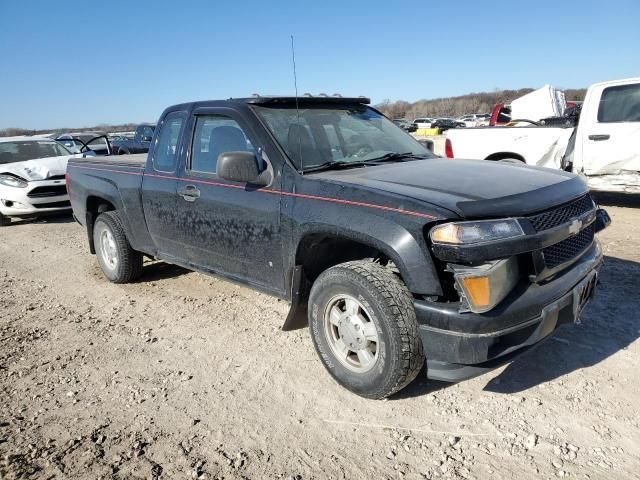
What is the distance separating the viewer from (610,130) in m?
7.46

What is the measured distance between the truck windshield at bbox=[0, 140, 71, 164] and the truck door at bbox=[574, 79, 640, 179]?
32.0 ft

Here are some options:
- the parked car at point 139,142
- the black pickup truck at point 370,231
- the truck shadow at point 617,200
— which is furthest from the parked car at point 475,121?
the black pickup truck at point 370,231

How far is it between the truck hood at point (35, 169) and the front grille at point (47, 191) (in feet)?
0.63

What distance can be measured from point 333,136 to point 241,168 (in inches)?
32.8

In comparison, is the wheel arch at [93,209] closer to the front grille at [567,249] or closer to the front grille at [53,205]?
the front grille at [53,205]

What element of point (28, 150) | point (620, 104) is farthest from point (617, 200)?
point (28, 150)

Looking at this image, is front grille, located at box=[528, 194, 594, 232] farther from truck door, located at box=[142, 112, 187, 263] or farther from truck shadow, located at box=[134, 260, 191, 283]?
truck shadow, located at box=[134, 260, 191, 283]

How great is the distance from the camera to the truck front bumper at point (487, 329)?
247 cm

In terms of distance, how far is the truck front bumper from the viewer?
2467mm

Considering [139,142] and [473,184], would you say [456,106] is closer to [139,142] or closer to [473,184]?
[139,142]

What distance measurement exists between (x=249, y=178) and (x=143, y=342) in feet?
5.45

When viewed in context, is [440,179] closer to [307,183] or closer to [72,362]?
[307,183]

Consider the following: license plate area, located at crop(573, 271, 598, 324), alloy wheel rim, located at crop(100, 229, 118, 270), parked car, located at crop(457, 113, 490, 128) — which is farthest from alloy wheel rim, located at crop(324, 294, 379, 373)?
parked car, located at crop(457, 113, 490, 128)

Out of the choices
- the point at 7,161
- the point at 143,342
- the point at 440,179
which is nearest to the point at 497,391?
the point at 440,179
